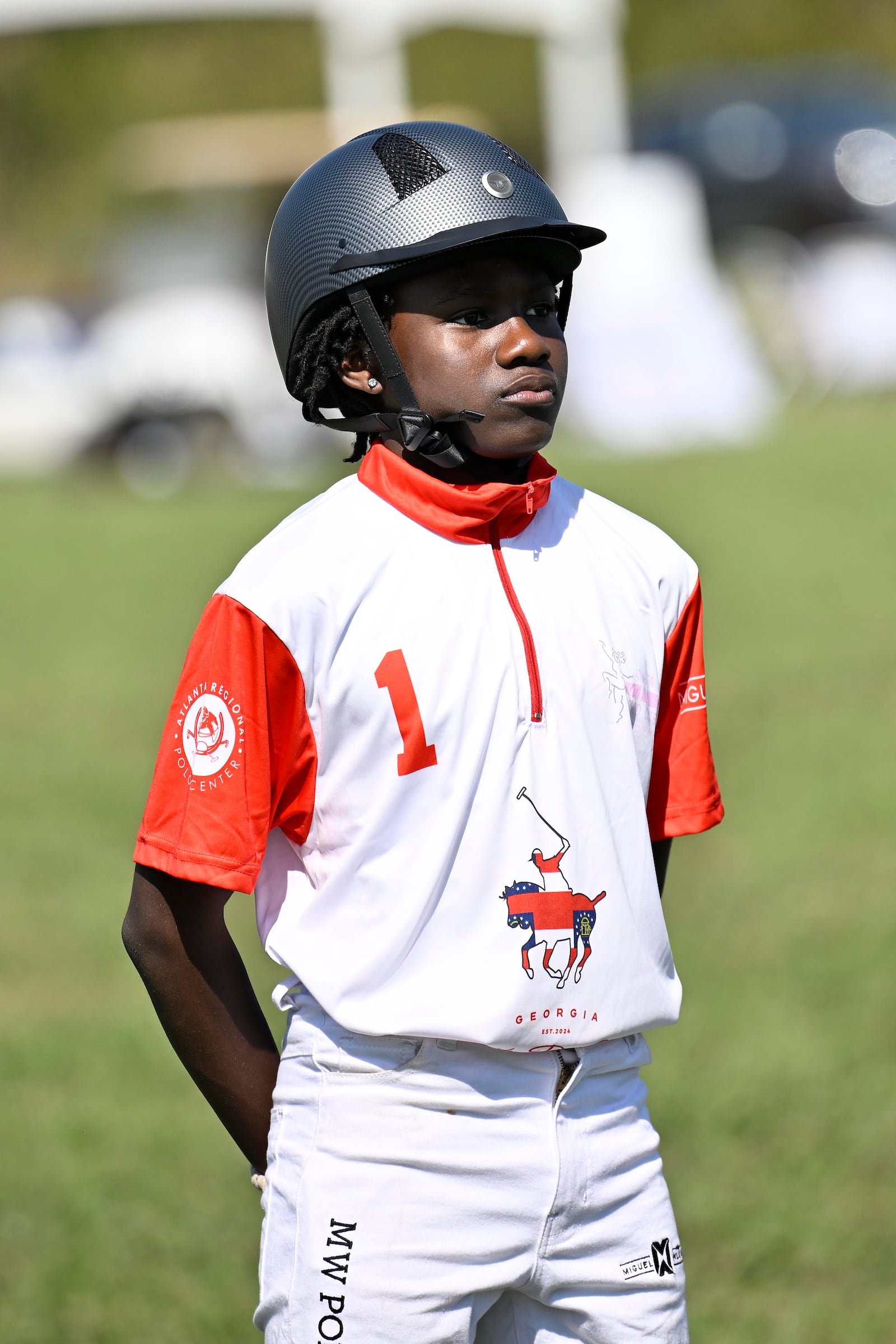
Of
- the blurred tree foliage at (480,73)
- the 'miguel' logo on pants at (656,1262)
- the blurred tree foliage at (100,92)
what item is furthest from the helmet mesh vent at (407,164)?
the blurred tree foliage at (100,92)

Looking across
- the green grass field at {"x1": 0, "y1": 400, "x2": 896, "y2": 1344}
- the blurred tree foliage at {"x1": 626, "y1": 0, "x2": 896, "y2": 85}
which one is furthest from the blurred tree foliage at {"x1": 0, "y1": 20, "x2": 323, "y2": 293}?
the green grass field at {"x1": 0, "y1": 400, "x2": 896, "y2": 1344}

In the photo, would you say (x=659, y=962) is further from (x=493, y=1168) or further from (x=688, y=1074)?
(x=688, y=1074)

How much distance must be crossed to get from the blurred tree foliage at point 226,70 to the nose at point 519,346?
3673 centimetres

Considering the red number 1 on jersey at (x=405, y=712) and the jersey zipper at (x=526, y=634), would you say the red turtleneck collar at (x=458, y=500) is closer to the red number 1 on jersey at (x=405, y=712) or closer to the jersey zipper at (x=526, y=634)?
the jersey zipper at (x=526, y=634)

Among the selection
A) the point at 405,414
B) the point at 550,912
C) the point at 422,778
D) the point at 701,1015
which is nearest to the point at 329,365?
the point at 405,414

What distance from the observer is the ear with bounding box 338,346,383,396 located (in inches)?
90.4

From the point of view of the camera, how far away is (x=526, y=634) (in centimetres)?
212

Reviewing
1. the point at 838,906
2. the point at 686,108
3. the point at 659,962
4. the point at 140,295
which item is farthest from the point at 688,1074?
the point at 686,108

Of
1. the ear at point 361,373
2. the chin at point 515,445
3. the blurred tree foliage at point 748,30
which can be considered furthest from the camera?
the blurred tree foliage at point 748,30

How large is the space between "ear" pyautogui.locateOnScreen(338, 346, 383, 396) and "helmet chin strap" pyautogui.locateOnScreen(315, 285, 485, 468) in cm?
6

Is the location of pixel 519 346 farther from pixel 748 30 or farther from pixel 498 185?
pixel 748 30

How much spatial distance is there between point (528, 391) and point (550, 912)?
654 millimetres

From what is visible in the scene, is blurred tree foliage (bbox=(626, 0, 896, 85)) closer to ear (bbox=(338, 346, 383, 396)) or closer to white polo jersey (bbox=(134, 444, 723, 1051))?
ear (bbox=(338, 346, 383, 396))

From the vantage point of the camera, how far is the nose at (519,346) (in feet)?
6.99
